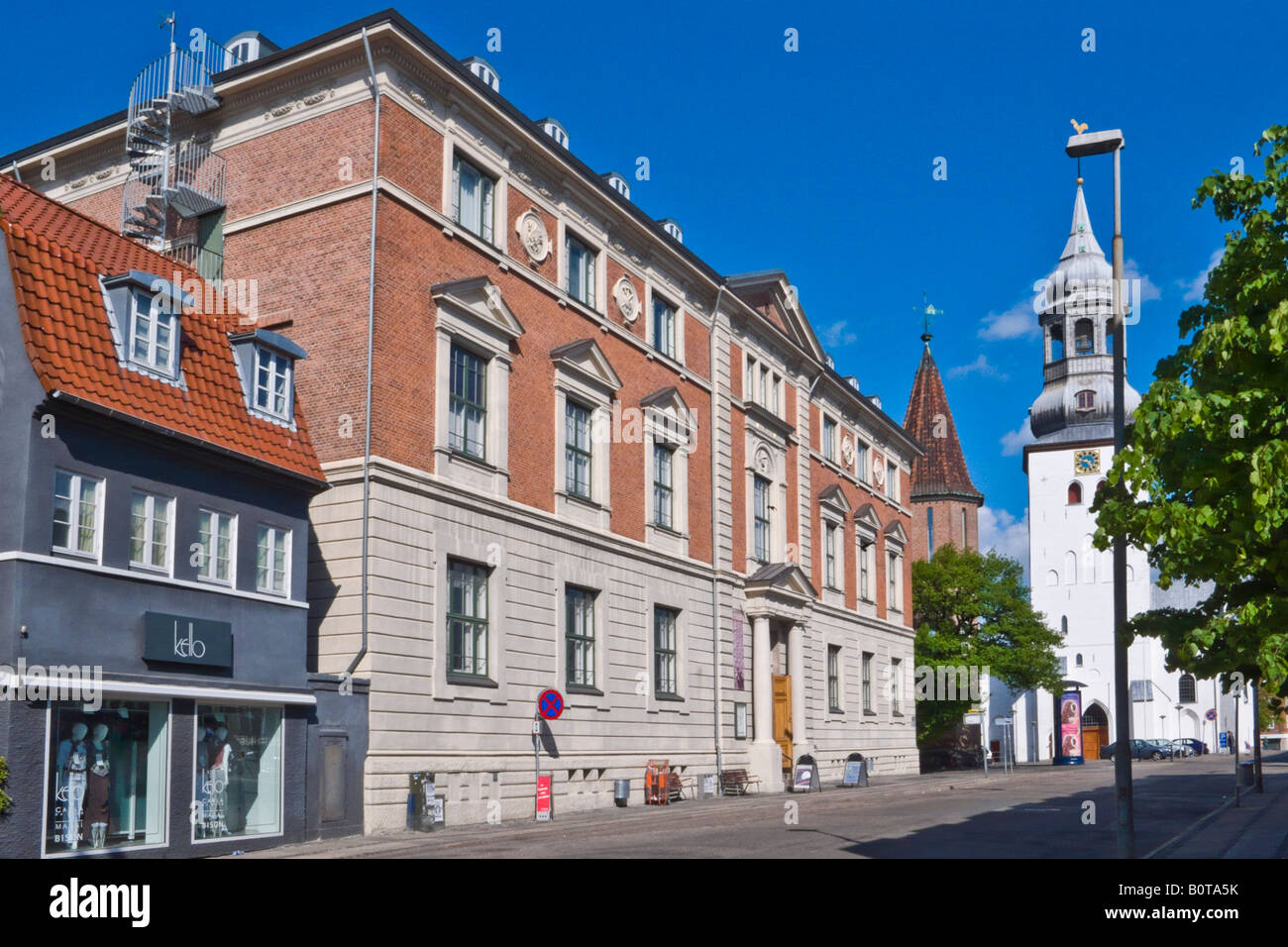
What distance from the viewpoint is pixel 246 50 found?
2961 cm

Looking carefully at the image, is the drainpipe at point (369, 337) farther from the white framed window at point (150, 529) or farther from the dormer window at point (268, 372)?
the white framed window at point (150, 529)

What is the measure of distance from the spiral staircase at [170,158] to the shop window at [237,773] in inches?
487

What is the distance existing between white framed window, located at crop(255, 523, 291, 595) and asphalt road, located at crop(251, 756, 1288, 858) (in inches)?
169

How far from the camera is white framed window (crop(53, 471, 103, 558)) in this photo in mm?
18156

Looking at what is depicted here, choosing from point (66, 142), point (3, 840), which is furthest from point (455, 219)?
point (3, 840)

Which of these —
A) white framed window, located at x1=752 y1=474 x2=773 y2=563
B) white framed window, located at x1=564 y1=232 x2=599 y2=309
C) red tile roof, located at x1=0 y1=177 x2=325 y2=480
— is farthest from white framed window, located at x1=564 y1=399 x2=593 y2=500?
white framed window, located at x1=752 y1=474 x2=773 y2=563

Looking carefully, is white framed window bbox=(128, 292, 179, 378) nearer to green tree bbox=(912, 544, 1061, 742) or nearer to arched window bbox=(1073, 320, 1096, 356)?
green tree bbox=(912, 544, 1061, 742)

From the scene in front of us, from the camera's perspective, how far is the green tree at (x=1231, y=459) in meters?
13.9

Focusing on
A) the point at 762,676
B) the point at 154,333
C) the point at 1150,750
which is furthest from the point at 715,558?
the point at 1150,750

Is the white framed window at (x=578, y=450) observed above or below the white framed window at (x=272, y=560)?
above

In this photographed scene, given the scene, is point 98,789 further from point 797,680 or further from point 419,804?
point 797,680

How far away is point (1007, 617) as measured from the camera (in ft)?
236

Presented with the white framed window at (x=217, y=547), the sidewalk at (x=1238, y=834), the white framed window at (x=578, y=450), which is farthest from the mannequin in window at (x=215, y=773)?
the sidewalk at (x=1238, y=834)
